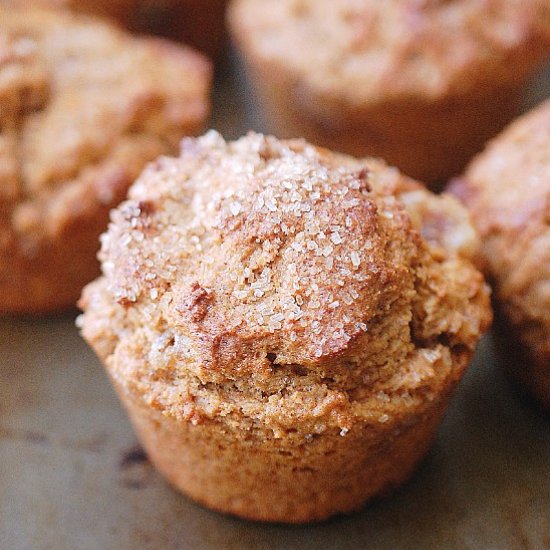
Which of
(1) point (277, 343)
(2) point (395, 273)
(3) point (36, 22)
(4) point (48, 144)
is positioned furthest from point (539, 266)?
(3) point (36, 22)

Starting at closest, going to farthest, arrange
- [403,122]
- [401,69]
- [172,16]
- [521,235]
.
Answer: [521,235] → [401,69] → [403,122] → [172,16]

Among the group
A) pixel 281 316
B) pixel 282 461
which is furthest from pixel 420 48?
pixel 282 461

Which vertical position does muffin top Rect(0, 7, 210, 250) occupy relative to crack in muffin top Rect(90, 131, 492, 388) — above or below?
below

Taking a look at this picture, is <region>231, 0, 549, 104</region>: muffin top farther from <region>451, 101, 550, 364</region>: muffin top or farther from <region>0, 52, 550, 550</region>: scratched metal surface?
<region>0, 52, 550, 550</region>: scratched metal surface

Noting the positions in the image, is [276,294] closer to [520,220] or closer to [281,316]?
[281,316]

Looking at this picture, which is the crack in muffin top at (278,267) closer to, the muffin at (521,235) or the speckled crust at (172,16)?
the muffin at (521,235)

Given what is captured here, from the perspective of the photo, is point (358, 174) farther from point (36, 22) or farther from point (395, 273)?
point (36, 22)

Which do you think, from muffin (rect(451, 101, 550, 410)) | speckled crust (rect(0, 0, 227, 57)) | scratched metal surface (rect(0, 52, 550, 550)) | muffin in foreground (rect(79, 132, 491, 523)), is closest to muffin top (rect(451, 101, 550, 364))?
muffin (rect(451, 101, 550, 410))
